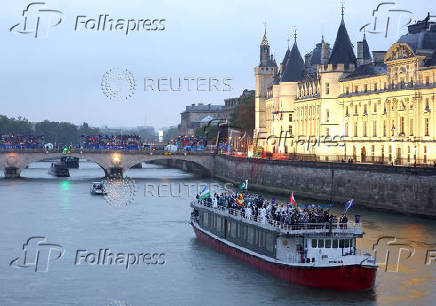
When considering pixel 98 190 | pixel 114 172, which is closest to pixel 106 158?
pixel 114 172

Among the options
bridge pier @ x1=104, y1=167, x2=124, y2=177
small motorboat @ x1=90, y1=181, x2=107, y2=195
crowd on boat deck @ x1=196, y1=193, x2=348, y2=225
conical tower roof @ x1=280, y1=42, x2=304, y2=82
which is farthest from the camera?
bridge pier @ x1=104, y1=167, x2=124, y2=177

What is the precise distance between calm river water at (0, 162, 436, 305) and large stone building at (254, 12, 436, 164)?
1215cm

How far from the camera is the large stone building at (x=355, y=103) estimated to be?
77.1 metres

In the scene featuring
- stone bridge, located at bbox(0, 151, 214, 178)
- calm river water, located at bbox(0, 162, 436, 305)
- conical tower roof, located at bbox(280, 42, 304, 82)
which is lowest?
calm river water, located at bbox(0, 162, 436, 305)

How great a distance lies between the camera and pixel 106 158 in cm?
11819

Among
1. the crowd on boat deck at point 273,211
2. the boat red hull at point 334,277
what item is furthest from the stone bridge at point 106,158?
the boat red hull at point 334,277

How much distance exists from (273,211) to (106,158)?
7525 cm

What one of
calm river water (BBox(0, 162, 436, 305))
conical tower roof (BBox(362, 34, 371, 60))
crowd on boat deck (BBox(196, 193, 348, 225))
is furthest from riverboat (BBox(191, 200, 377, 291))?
conical tower roof (BBox(362, 34, 371, 60))

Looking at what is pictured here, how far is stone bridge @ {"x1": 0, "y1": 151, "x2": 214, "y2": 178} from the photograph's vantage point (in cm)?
11481

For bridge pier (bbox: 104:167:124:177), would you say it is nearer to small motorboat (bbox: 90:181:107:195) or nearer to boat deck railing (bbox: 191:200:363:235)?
small motorboat (bbox: 90:181:107:195)

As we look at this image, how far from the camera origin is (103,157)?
118 metres

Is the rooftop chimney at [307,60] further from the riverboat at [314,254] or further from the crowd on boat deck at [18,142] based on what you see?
the riverboat at [314,254]

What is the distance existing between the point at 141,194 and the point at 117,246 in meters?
35.2

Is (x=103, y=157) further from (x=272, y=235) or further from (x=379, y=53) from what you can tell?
(x=272, y=235)
